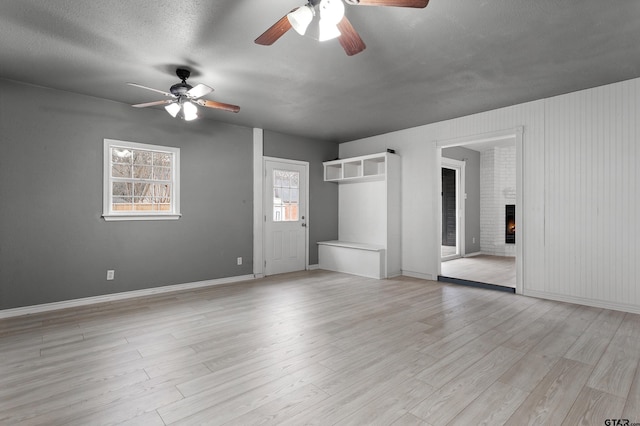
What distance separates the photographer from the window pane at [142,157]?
4.62 m

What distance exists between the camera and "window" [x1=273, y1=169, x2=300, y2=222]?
613 centimetres

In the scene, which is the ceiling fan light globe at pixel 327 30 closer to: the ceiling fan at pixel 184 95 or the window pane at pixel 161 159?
the ceiling fan at pixel 184 95

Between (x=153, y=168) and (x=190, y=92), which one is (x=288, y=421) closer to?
(x=190, y=92)

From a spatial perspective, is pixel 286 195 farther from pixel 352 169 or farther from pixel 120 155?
pixel 120 155

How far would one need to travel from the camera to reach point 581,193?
159 inches

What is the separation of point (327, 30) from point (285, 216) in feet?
14.4

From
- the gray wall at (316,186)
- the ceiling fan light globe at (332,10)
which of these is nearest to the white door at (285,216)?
the gray wall at (316,186)

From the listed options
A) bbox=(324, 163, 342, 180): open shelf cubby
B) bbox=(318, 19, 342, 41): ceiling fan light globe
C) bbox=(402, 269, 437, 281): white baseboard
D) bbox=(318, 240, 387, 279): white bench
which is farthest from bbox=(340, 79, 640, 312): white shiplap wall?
bbox=(318, 19, 342, 41): ceiling fan light globe

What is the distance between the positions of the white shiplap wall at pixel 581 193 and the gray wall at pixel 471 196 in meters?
3.31

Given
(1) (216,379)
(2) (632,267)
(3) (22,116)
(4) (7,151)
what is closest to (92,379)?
(1) (216,379)

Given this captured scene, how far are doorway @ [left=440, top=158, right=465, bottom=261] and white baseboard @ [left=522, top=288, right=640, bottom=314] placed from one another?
10.9ft

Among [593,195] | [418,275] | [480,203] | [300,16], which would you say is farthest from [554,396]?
[480,203]

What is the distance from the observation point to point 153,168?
15.7 feet

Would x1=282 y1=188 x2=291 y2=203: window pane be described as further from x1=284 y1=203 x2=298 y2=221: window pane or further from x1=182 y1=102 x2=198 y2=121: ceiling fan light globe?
x1=182 y1=102 x2=198 y2=121: ceiling fan light globe
